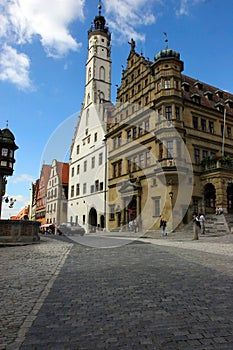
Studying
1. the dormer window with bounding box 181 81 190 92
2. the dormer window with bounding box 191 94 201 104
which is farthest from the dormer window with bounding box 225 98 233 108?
the dormer window with bounding box 181 81 190 92

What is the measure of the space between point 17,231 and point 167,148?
18.5 metres

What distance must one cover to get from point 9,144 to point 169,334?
64.5ft

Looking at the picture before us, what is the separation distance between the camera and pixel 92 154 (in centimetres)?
4181

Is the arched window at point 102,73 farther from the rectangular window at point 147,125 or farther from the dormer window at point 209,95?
the rectangular window at point 147,125

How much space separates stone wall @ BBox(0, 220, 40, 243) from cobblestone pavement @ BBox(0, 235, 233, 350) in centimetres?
1032

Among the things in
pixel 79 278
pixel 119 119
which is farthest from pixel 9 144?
pixel 119 119

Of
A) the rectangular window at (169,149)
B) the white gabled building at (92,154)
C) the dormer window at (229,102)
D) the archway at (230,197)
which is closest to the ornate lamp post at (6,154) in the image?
the white gabled building at (92,154)

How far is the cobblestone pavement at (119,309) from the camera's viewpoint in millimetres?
3502

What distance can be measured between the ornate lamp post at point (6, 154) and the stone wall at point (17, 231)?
336 cm

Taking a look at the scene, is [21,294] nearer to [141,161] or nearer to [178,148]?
[178,148]

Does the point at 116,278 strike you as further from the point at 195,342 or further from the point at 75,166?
the point at 75,166

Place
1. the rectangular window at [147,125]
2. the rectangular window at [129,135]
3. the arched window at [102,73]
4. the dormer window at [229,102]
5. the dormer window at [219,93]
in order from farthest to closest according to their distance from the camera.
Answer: the arched window at [102,73] → the dormer window at [219,93] → the dormer window at [229,102] → the rectangular window at [129,135] → the rectangular window at [147,125]

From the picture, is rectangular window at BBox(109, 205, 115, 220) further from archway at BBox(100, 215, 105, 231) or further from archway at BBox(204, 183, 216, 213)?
archway at BBox(204, 183, 216, 213)

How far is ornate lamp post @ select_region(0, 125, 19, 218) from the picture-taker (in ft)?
66.9
